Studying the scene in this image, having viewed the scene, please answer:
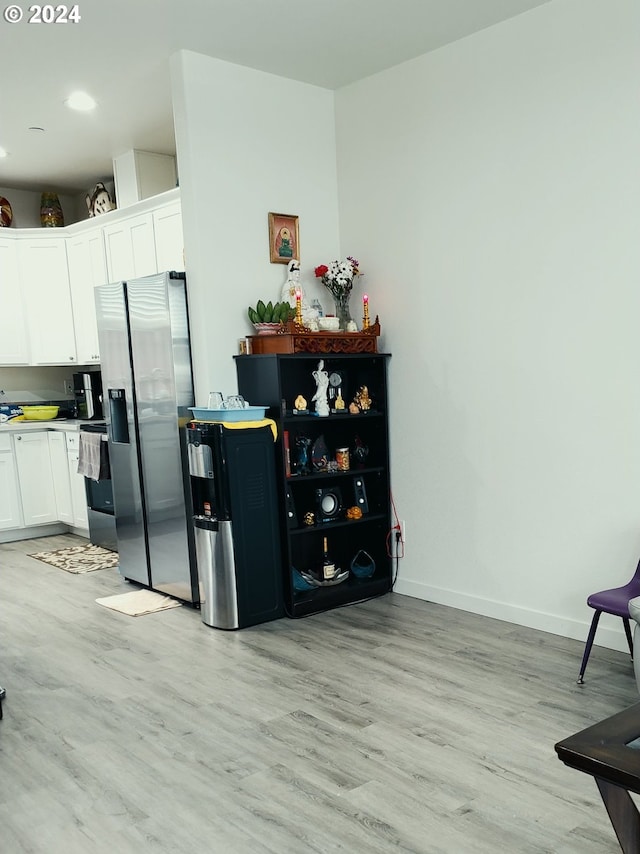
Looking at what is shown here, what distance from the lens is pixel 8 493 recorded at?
6020mm

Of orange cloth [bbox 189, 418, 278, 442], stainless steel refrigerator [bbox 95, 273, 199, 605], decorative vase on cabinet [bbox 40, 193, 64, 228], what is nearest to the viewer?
orange cloth [bbox 189, 418, 278, 442]

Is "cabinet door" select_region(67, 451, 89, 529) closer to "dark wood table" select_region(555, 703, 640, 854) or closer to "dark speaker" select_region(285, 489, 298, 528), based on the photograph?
"dark speaker" select_region(285, 489, 298, 528)

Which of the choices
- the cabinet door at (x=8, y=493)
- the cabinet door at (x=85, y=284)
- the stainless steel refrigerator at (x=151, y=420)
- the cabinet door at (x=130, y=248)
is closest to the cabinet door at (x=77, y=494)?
the cabinet door at (x=8, y=493)

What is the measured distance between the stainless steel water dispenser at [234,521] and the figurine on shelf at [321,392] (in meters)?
0.38

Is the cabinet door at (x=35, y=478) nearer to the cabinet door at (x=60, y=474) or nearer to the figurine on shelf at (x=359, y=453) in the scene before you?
the cabinet door at (x=60, y=474)

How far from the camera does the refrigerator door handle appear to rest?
14.9ft

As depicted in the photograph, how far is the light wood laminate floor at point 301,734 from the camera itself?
2.17 metres

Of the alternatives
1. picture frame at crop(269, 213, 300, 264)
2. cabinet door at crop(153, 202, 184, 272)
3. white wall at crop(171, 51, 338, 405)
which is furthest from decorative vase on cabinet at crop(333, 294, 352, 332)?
cabinet door at crop(153, 202, 184, 272)

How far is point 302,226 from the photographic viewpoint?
4.46 meters

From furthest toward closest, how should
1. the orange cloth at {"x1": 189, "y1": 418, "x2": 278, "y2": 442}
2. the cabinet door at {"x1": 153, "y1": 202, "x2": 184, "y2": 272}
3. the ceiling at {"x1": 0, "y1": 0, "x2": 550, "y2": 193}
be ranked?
the cabinet door at {"x1": 153, "y1": 202, "x2": 184, "y2": 272} → the orange cloth at {"x1": 189, "y1": 418, "x2": 278, "y2": 442} → the ceiling at {"x1": 0, "y1": 0, "x2": 550, "y2": 193}

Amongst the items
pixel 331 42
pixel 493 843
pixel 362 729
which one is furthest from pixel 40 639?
pixel 331 42

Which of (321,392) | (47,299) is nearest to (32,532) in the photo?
(47,299)

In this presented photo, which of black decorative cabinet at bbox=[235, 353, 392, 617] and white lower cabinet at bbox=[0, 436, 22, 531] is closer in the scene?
black decorative cabinet at bbox=[235, 353, 392, 617]

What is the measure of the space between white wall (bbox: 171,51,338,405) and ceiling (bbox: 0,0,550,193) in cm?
13
